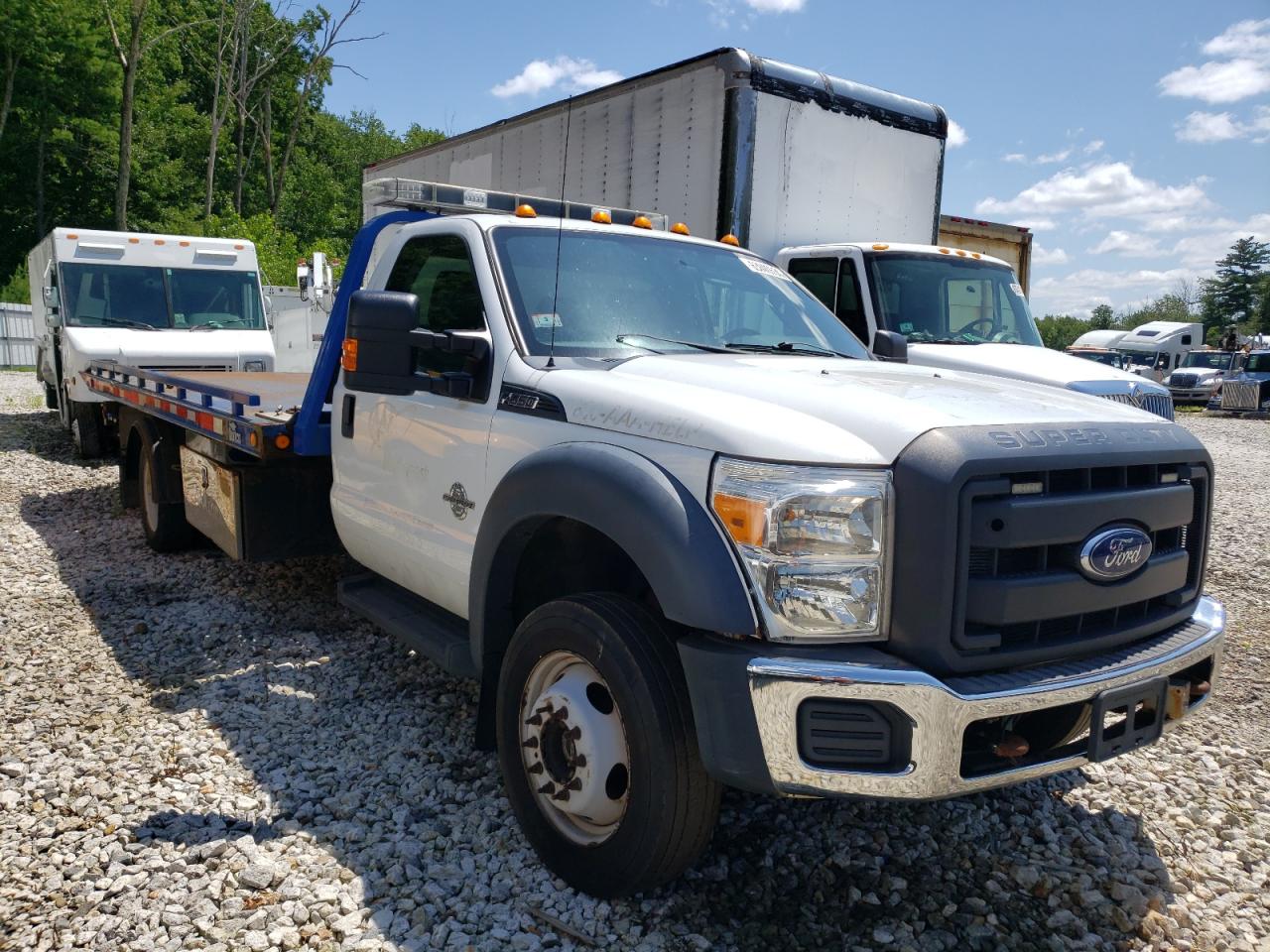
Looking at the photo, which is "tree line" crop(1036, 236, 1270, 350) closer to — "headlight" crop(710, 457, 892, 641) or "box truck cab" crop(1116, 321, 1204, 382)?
"box truck cab" crop(1116, 321, 1204, 382)

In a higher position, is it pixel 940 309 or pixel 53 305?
pixel 940 309

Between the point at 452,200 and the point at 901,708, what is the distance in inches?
126

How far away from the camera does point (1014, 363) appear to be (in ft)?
24.6

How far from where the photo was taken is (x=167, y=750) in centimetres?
377

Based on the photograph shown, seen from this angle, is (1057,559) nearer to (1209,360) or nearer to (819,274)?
(819,274)

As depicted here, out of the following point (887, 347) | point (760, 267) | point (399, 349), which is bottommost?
point (399, 349)

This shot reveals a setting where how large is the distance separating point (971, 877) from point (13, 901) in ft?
9.44

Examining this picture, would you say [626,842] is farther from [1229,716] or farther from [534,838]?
[1229,716]

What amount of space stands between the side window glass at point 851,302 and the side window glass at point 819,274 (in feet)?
0.26

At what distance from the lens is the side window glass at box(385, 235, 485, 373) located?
3.65 m

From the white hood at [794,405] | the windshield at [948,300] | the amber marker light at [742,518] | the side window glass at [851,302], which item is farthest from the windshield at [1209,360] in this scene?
the amber marker light at [742,518]

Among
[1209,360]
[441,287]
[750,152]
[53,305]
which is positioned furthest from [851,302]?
[1209,360]

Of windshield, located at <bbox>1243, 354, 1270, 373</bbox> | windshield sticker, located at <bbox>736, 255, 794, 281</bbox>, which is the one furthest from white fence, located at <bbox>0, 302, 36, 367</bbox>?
windshield, located at <bbox>1243, 354, 1270, 373</bbox>

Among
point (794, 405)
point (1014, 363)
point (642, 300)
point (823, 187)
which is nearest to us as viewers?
point (794, 405)
